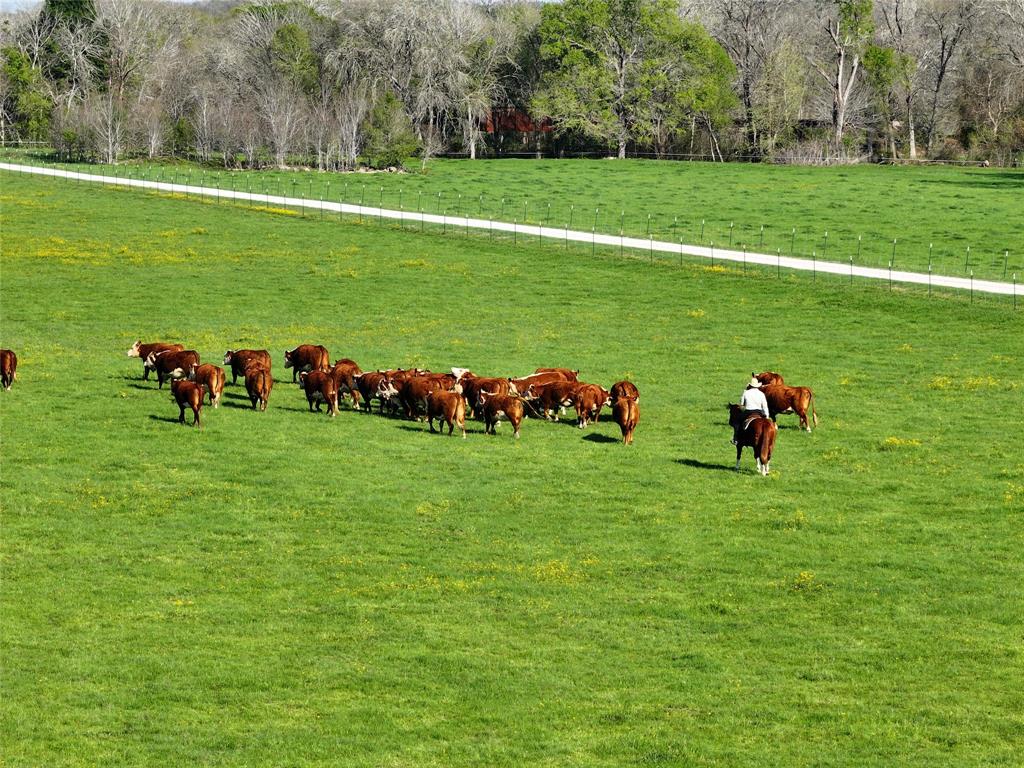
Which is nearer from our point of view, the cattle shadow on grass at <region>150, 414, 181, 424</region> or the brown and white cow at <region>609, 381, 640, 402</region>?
the cattle shadow on grass at <region>150, 414, 181, 424</region>

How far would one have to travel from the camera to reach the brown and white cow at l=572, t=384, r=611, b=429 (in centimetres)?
3672

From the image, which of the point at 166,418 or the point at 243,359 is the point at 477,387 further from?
the point at 166,418

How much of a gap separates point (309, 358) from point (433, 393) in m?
7.06

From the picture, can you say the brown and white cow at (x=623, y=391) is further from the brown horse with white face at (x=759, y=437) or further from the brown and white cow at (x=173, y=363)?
the brown and white cow at (x=173, y=363)

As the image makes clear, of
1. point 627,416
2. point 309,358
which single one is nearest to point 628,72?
point 309,358

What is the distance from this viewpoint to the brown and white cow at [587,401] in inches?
1446

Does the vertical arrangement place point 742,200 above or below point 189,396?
above

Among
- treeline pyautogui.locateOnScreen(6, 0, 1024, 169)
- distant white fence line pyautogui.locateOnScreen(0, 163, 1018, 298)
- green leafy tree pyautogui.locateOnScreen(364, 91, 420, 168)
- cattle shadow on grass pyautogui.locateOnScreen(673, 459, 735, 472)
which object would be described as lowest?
cattle shadow on grass pyautogui.locateOnScreen(673, 459, 735, 472)

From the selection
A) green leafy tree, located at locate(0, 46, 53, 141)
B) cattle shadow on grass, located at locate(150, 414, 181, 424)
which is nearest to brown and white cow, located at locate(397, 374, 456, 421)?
cattle shadow on grass, located at locate(150, 414, 181, 424)

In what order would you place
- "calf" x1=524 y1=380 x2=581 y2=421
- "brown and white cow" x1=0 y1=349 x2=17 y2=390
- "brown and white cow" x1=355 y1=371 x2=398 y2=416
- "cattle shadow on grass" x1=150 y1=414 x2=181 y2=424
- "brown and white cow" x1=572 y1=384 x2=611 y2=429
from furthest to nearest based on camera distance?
"brown and white cow" x1=0 y1=349 x2=17 y2=390
"brown and white cow" x1=355 y1=371 x2=398 y2=416
"calf" x1=524 y1=380 x2=581 y2=421
"cattle shadow on grass" x1=150 y1=414 x2=181 y2=424
"brown and white cow" x1=572 y1=384 x2=611 y2=429

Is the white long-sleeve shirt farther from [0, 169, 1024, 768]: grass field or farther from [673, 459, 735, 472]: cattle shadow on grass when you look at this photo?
[673, 459, 735, 472]: cattle shadow on grass

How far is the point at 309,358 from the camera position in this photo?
41.6 metres

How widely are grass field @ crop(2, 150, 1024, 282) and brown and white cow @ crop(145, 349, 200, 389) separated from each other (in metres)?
40.4

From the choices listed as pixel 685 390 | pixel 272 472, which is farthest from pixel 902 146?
pixel 272 472
